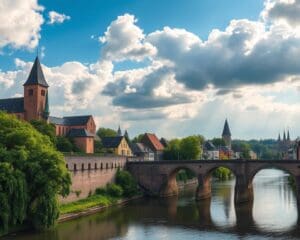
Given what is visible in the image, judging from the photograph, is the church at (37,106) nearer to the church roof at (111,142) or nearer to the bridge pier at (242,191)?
the church roof at (111,142)

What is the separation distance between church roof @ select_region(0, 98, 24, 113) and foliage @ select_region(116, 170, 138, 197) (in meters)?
30.7

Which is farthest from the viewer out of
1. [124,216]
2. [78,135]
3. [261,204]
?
[78,135]

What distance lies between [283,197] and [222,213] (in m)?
22.8

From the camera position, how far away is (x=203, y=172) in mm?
82438

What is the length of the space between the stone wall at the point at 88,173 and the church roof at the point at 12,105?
95.5 feet

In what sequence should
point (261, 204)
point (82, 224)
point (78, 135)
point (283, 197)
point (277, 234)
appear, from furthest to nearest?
point (78, 135) < point (283, 197) < point (261, 204) < point (82, 224) < point (277, 234)

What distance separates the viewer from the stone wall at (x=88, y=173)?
6809 centimetres

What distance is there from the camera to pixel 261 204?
72.1m

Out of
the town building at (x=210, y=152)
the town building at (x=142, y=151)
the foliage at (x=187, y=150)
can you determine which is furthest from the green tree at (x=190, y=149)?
the town building at (x=210, y=152)

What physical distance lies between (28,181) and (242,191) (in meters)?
40.4

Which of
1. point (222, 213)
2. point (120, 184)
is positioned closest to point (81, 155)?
point (120, 184)

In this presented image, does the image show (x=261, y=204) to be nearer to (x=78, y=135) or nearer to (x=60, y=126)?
(x=78, y=135)

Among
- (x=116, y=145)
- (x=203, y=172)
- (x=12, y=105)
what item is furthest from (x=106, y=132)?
(x=203, y=172)

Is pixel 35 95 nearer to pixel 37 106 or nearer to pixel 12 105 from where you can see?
pixel 37 106
